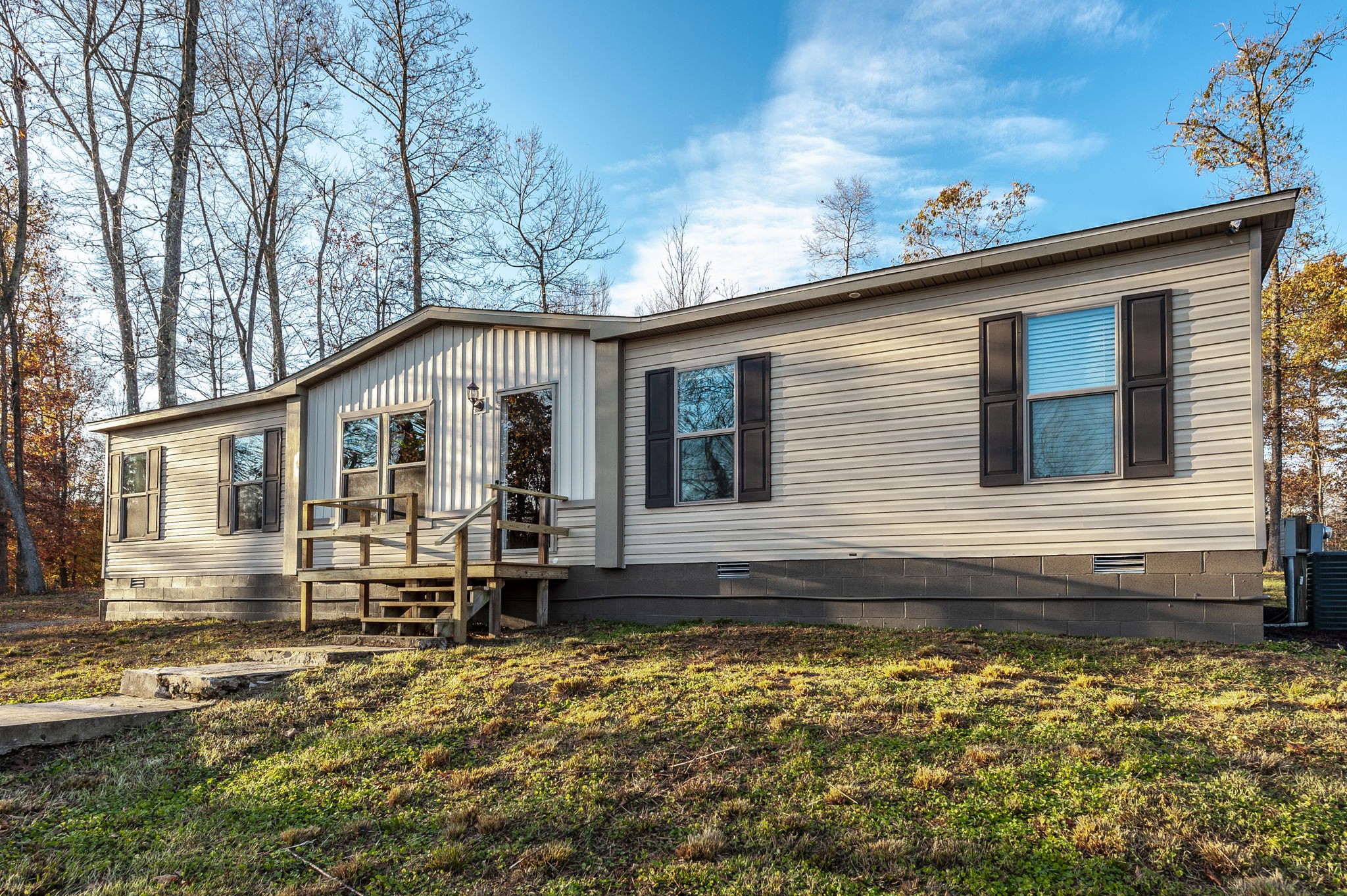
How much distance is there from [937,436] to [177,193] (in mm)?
16470

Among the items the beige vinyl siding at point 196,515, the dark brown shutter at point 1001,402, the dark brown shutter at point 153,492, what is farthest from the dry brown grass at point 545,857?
the dark brown shutter at point 153,492

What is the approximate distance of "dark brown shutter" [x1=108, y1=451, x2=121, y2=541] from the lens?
1402 centimetres

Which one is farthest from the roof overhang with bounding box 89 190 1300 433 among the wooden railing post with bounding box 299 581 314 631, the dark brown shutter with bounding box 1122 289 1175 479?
the wooden railing post with bounding box 299 581 314 631

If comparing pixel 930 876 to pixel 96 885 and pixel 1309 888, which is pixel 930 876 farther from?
pixel 96 885

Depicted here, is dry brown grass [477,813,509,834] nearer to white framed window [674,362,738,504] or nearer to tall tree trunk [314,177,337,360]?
white framed window [674,362,738,504]

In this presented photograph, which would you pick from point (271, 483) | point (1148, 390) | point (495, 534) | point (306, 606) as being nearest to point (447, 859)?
point (495, 534)

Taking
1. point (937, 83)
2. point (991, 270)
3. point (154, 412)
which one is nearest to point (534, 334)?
point (991, 270)

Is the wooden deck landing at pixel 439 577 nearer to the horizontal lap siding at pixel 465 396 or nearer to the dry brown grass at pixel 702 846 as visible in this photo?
the horizontal lap siding at pixel 465 396

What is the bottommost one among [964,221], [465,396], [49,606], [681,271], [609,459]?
[49,606]

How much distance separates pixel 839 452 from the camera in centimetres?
809

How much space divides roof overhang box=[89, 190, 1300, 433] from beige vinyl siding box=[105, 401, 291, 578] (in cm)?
194

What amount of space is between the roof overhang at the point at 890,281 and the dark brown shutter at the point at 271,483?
99cm

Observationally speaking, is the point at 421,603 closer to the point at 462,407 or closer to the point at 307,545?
the point at 462,407

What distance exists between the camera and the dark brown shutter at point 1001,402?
7.23 meters
